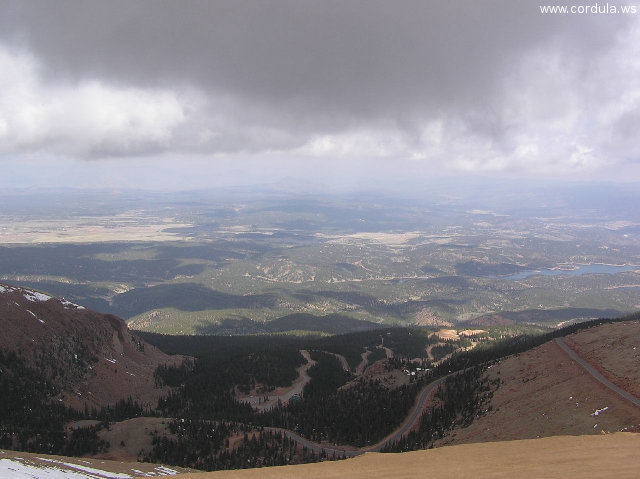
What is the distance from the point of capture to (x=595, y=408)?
186ft

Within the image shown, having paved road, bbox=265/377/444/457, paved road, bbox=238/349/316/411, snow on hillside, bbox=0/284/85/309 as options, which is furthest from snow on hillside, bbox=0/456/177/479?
snow on hillside, bbox=0/284/85/309

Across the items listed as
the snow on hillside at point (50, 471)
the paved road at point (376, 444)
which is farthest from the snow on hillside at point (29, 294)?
the snow on hillside at point (50, 471)

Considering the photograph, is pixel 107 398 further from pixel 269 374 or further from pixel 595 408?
pixel 595 408

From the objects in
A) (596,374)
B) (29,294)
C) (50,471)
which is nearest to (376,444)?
(596,374)

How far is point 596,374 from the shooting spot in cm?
7050

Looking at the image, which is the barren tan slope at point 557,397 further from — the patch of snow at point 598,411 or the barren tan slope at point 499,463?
the barren tan slope at point 499,463

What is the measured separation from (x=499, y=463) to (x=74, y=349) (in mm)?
136099

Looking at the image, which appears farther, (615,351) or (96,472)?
(615,351)

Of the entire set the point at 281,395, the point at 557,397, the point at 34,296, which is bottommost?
the point at 281,395

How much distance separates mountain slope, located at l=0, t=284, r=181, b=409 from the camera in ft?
397

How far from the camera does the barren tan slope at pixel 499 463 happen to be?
30.1m

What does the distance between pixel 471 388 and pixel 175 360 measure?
12103 centimetres

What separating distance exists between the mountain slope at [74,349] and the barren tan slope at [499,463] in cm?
10252

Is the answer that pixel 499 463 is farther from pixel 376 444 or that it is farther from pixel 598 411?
pixel 376 444
